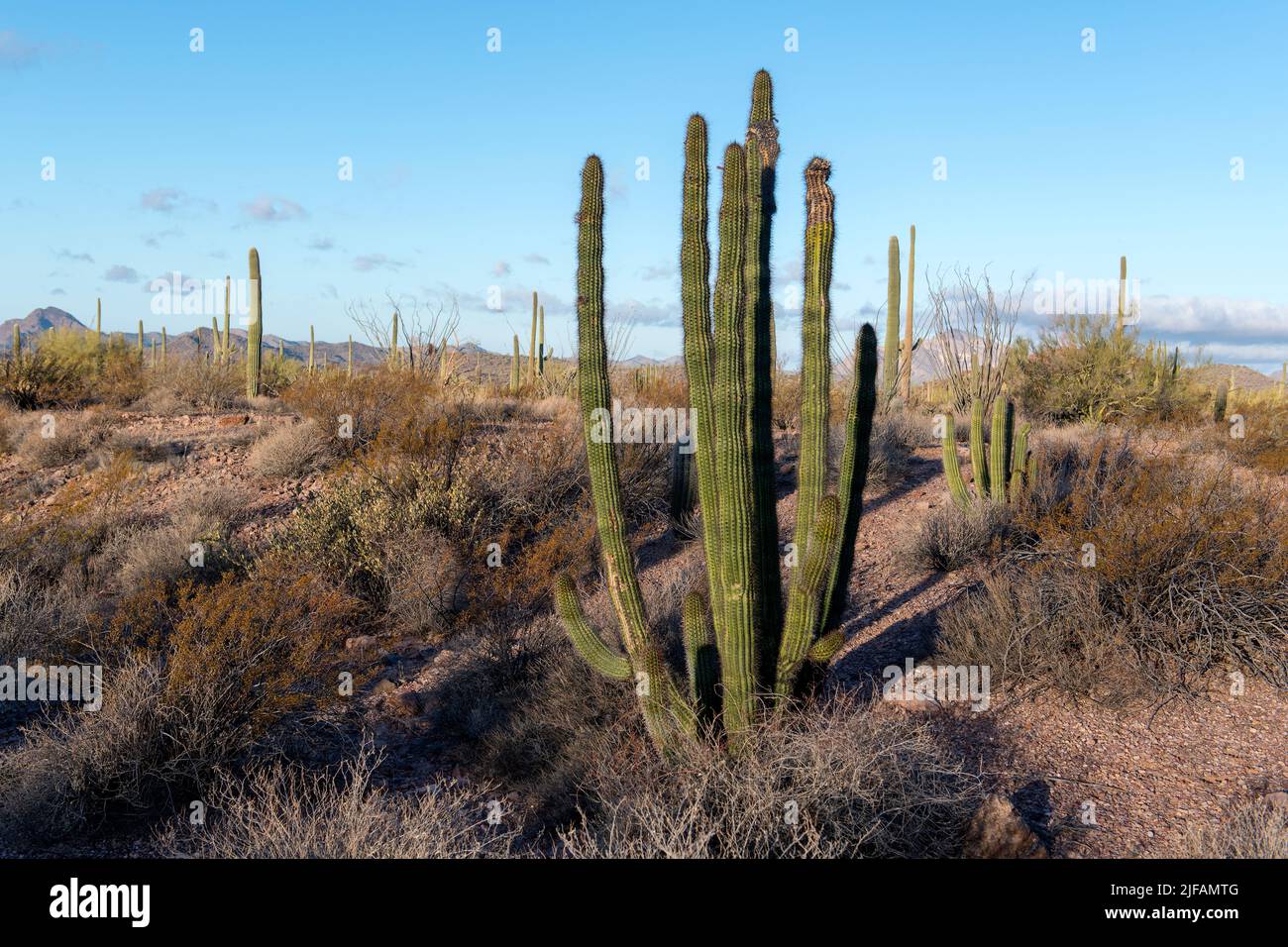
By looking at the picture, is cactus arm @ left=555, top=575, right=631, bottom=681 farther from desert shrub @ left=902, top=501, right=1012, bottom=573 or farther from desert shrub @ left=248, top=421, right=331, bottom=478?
desert shrub @ left=248, top=421, right=331, bottom=478

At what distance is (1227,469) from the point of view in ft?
28.6

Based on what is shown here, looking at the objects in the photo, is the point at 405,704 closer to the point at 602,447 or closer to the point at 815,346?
the point at 602,447

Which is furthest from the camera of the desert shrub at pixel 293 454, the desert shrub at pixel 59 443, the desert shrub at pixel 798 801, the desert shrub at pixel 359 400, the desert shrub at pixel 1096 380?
the desert shrub at pixel 1096 380

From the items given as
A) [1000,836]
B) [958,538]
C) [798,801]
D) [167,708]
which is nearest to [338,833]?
[167,708]

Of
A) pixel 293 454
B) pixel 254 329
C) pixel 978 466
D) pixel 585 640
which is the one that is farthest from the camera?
Answer: pixel 254 329

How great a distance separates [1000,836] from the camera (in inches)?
171

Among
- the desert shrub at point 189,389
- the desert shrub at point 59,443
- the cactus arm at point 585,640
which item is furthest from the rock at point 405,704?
the desert shrub at point 189,389

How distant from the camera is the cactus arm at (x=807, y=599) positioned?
16.7 ft

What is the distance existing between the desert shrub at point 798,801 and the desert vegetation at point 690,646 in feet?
0.08

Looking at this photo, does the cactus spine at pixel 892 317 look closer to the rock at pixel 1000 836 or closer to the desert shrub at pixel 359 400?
the desert shrub at pixel 359 400

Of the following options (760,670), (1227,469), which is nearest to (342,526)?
(760,670)

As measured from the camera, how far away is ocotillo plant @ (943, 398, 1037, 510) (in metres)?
9.52

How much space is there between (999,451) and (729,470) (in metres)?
5.65
